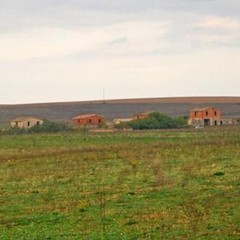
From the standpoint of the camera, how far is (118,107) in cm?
15912

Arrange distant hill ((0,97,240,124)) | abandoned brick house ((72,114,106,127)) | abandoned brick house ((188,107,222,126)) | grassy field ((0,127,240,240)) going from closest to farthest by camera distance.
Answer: grassy field ((0,127,240,240))
abandoned brick house ((188,107,222,126))
abandoned brick house ((72,114,106,127))
distant hill ((0,97,240,124))

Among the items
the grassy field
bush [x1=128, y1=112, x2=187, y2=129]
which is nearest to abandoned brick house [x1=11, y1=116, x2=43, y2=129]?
bush [x1=128, y1=112, x2=187, y2=129]

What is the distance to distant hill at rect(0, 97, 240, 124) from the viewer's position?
14806 cm

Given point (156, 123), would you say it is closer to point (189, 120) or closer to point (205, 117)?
point (205, 117)

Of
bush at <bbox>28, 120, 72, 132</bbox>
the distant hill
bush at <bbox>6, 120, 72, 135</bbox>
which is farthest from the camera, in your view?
the distant hill

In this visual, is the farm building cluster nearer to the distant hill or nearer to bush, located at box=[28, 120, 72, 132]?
bush, located at box=[28, 120, 72, 132]

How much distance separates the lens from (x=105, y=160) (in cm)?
3919

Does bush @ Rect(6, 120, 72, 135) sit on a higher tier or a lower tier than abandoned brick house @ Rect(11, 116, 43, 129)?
lower

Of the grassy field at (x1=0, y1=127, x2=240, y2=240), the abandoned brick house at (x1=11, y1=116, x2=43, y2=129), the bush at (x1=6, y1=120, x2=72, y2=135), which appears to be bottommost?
the bush at (x1=6, y1=120, x2=72, y2=135)

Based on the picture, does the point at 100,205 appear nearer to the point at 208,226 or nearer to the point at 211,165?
the point at 208,226

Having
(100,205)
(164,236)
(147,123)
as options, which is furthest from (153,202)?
(147,123)

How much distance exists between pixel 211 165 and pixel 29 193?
11.2 meters

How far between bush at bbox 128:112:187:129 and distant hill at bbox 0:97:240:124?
38.1m

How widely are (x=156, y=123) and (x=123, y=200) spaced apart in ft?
262
